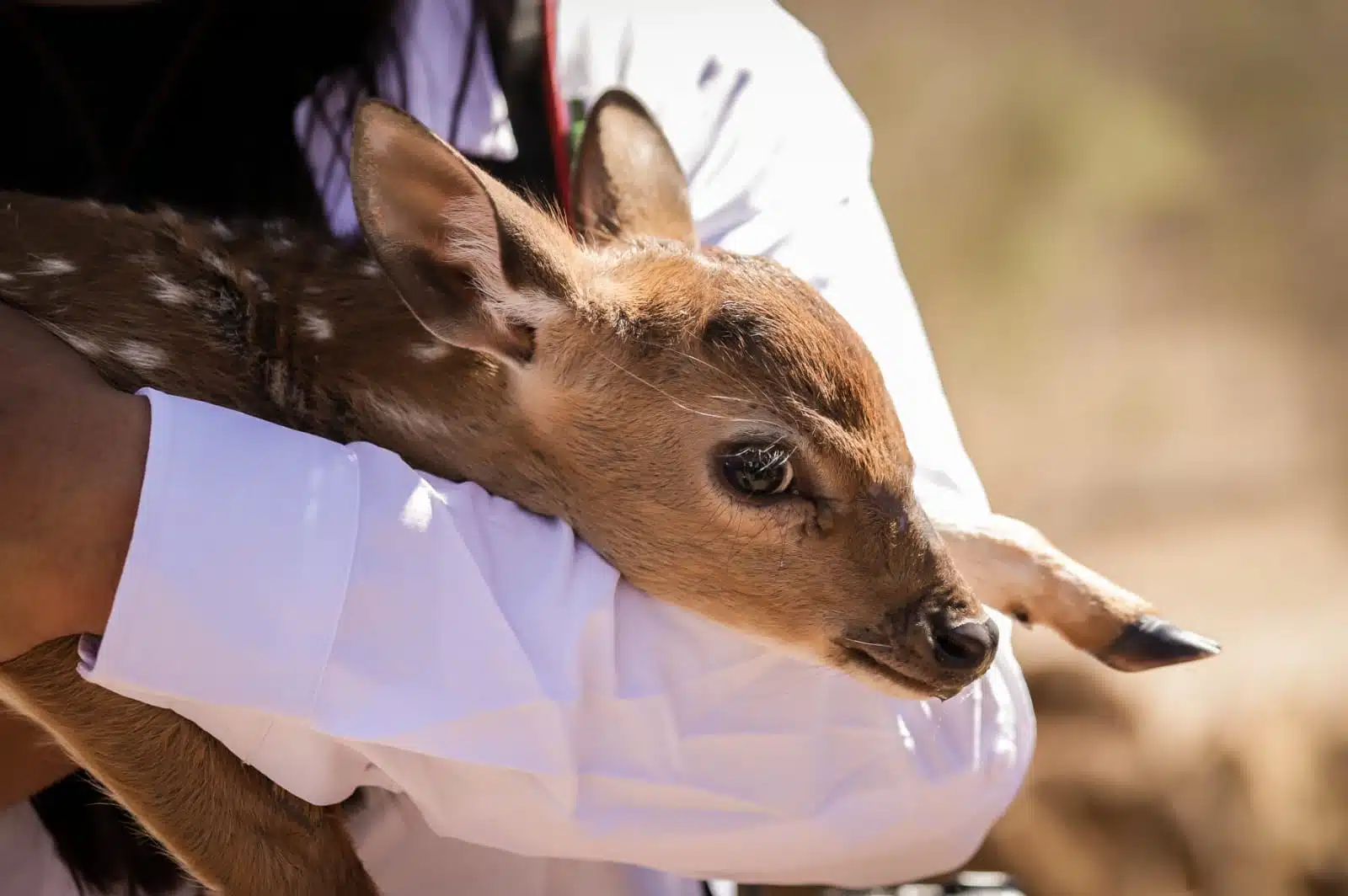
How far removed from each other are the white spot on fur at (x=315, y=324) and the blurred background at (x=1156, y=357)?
3099 millimetres

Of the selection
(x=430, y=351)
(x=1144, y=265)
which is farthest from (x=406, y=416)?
(x=1144, y=265)

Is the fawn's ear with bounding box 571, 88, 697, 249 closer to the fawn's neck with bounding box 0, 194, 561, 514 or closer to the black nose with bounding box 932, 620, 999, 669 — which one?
the fawn's neck with bounding box 0, 194, 561, 514

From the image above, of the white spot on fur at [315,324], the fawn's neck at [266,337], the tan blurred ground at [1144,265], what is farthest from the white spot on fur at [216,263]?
the tan blurred ground at [1144,265]

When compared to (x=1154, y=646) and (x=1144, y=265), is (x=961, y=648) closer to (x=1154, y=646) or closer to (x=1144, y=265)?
(x=1154, y=646)

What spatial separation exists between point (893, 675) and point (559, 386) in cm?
67

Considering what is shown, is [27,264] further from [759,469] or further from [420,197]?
[759,469]

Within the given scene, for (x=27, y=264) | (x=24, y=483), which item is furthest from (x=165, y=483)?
(x=27, y=264)

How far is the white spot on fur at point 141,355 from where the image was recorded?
199cm

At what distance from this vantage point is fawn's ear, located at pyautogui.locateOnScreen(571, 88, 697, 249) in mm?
2473

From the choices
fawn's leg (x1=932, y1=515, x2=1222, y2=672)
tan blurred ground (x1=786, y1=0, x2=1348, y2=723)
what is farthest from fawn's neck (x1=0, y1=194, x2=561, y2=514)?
tan blurred ground (x1=786, y1=0, x2=1348, y2=723)

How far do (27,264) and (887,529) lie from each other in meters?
1.36

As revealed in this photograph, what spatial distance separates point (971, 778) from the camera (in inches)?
81.4

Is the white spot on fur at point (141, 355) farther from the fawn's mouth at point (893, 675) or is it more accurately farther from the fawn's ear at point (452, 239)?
the fawn's mouth at point (893, 675)

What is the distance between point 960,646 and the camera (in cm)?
200
